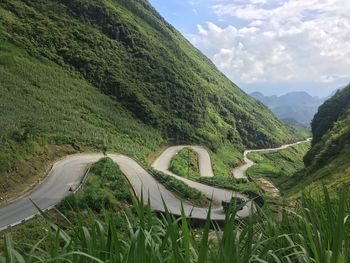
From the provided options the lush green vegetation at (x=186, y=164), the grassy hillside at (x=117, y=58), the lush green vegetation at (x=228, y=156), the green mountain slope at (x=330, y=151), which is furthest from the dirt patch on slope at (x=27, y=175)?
the lush green vegetation at (x=228, y=156)

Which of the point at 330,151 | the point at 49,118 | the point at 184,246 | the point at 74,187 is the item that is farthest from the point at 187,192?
the point at 184,246

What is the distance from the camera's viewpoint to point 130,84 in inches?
4021

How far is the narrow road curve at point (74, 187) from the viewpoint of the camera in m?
31.2

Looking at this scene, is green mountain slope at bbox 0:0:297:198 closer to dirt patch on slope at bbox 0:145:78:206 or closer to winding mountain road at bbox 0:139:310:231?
dirt patch on slope at bbox 0:145:78:206

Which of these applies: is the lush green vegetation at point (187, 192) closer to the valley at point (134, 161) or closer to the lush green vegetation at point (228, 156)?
the valley at point (134, 161)

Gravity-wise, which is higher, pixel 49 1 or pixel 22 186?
pixel 49 1

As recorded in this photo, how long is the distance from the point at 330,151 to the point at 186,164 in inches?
872

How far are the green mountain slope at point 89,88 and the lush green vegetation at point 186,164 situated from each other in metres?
5.04

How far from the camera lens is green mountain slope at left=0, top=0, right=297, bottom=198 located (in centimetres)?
5722

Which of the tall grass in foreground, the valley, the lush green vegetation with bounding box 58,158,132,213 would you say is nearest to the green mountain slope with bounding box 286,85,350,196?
the valley

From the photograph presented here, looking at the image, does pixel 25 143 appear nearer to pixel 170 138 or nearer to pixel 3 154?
pixel 3 154

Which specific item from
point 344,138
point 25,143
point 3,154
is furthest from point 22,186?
point 344,138

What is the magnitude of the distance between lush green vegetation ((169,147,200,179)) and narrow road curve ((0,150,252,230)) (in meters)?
12.7

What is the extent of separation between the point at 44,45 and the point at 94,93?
1400 centimetres
